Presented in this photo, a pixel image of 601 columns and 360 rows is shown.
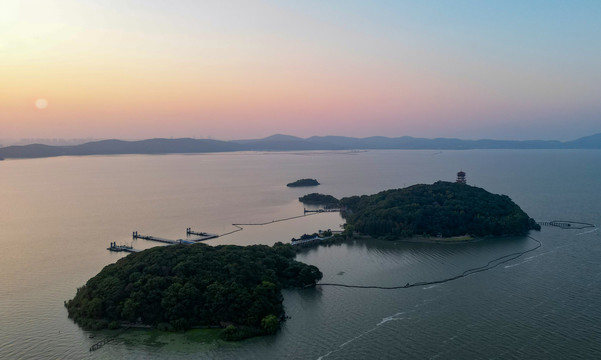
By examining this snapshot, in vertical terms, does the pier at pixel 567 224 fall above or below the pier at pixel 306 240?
above

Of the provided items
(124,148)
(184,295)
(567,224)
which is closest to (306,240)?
(184,295)

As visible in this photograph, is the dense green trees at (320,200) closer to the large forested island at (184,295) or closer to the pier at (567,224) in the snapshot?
the pier at (567,224)

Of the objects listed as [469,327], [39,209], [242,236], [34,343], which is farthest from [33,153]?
[469,327]

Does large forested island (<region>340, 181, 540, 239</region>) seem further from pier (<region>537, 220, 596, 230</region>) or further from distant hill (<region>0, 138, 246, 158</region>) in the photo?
distant hill (<region>0, 138, 246, 158</region>)

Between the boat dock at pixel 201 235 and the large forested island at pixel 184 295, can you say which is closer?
the large forested island at pixel 184 295

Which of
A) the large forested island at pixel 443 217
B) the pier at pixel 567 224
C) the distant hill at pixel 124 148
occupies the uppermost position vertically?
the distant hill at pixel 124 148

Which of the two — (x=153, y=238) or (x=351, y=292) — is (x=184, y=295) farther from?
(x=153, y=238)

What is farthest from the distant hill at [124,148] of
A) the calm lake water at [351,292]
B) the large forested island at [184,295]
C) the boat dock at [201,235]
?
the large forested island at [184,295]

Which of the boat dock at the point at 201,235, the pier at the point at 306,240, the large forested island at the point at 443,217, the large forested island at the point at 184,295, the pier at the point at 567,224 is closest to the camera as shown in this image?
the large forested island at the point at 184,295
